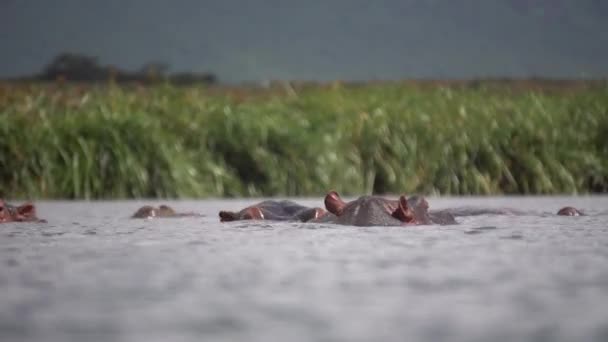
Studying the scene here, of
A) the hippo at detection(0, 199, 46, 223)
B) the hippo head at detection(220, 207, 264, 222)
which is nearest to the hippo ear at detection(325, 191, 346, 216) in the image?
the hippo head at detection(220, 207, 264, 222)

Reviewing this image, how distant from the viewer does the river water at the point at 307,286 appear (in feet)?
3.76

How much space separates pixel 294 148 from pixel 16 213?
3943 millimetres

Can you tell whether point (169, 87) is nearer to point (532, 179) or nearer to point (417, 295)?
point (532, 179)

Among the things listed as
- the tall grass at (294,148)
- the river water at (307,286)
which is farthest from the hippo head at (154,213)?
the tall grass at (294,148)

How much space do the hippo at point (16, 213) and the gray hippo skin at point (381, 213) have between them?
111cm

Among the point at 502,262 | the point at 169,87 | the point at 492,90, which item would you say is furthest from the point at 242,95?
the point at 502,262

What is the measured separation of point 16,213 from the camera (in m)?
3.64

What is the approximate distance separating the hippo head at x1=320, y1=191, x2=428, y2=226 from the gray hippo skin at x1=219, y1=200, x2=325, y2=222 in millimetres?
132

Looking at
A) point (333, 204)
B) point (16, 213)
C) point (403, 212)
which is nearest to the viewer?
point (403, 212)

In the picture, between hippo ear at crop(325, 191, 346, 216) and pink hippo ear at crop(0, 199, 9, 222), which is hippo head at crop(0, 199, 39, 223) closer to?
pink hippo ear at crop(0, 199, 9, 222)

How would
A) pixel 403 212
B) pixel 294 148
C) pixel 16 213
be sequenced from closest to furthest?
1. pixel 403 212
2. pixel 16 213
3. pixel 294 148

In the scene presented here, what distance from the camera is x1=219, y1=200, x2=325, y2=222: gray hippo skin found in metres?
3.50

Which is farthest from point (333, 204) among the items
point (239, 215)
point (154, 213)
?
point (154, 213)

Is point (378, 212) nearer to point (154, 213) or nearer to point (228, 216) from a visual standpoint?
point (228, 216)
